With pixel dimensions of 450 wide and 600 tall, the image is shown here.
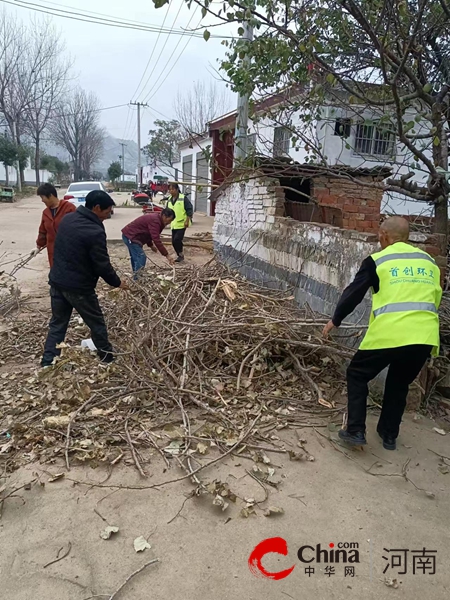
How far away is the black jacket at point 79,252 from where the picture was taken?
390 cm

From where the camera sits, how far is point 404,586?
6.63 feet

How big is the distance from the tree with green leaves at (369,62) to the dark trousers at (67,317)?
245 cm

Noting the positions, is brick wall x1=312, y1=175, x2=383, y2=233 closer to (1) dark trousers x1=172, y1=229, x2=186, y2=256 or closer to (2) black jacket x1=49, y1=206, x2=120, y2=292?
(2) black jacket x1=49, y1=206, x2=120, y2=292

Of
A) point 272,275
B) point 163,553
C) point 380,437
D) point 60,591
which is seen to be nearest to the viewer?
point 60,591

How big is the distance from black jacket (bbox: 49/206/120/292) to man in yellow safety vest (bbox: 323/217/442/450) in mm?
2169

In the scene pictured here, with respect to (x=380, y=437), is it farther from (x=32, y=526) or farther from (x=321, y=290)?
(x=32, y=526)

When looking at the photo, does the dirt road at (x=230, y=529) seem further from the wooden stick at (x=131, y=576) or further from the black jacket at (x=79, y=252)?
the black jacket at (x=79, y=252)

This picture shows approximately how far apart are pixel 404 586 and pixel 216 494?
1.04 meters

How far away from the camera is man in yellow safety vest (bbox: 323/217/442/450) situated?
272 centimetres

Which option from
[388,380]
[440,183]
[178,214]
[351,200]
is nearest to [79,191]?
[178,214]

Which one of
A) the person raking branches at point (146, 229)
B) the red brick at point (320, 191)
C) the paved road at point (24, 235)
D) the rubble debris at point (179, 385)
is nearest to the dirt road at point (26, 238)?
Result: the paved road at point (24, 235)

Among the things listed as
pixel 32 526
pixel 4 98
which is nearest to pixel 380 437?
pixel 32 526

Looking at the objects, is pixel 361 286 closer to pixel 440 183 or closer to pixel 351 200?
pixel 440 183

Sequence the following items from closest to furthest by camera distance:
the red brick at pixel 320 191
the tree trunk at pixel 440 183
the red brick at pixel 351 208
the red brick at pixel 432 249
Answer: the red brick at pixel 432 249 → the tree trunk at pixel 440 183 → the red brick at pixel 320 191 → the red brick at pixel 351 208
